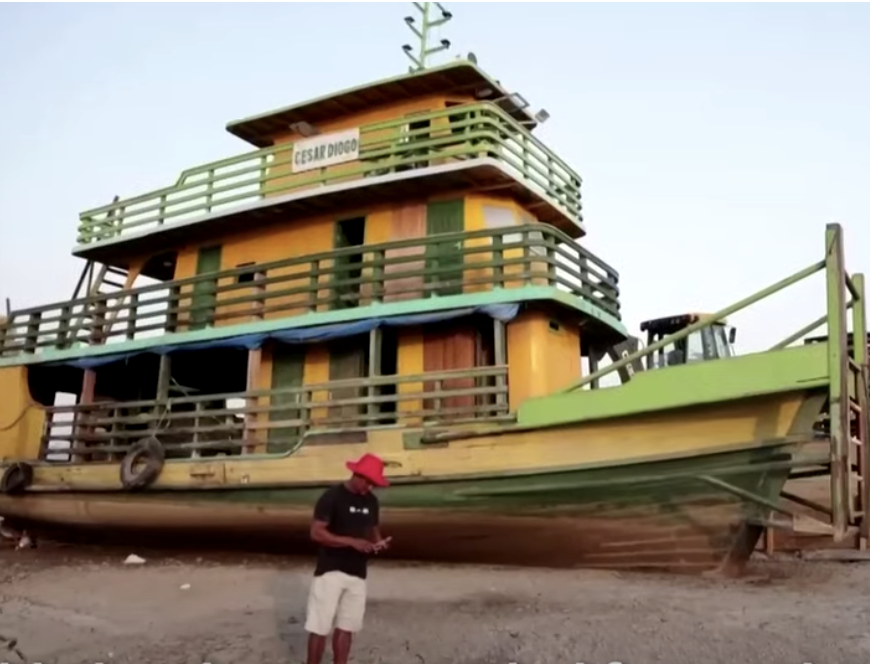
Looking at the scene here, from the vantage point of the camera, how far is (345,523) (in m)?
5.52

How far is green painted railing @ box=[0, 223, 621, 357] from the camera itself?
34.4 feet

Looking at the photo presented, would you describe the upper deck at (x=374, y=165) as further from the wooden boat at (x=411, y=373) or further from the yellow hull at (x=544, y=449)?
the yellow hull at (x=544, y=449)

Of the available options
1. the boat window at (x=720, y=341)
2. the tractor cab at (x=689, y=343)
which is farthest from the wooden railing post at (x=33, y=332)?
the boat window at (x=720, y=341)

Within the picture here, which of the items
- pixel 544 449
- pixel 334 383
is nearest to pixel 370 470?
pixel 544 449

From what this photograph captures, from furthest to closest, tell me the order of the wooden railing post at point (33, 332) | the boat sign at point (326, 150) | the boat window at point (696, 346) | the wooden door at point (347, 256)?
the boat window at point (696, 346) < the wooden railing post at point (33, 332) < the boat sign at point (326, 150) < the wooden door at point (347, 256)

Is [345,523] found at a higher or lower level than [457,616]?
higher

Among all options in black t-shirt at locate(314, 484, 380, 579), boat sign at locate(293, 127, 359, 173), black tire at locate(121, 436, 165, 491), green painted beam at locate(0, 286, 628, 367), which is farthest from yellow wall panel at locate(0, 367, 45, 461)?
black t-shirt at locate(314, 484, 380, 579)

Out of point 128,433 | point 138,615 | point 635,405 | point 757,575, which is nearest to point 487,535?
point 635,405

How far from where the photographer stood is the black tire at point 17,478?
12906 mm

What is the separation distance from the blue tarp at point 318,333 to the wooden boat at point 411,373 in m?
0.04

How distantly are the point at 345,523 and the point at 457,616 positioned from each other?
2.27 m

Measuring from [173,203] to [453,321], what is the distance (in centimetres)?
566

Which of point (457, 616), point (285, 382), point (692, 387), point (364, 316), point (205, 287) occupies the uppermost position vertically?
point (205, 287)

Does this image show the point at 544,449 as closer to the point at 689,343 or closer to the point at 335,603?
the point at 335,603
